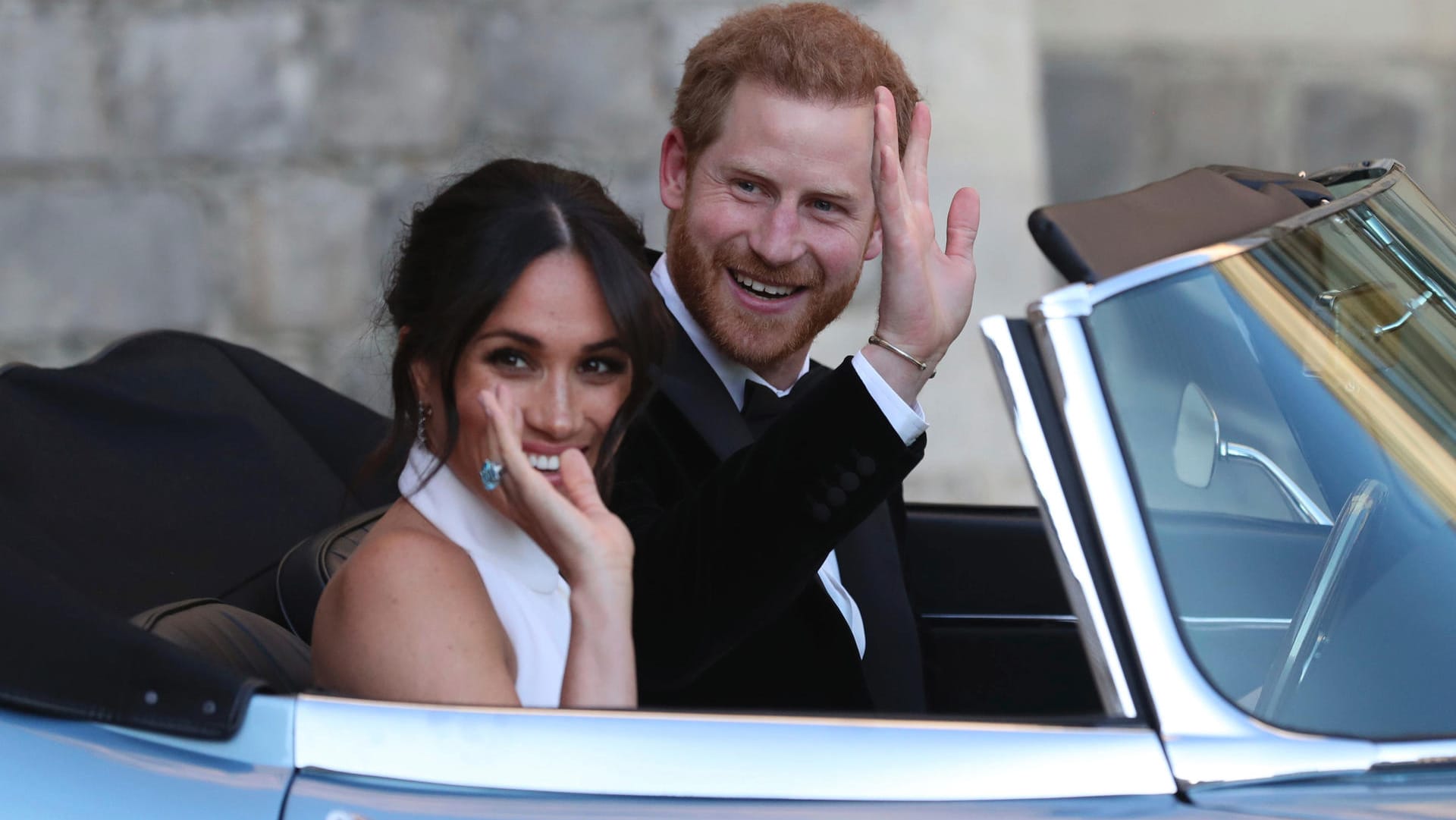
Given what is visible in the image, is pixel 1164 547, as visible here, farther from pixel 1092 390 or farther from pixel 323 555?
pixel 323 555

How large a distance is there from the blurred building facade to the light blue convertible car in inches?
127

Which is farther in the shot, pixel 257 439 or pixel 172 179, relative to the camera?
pixel 172 179

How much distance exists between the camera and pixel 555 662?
1673 mm

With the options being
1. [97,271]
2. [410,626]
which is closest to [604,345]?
[410,626]

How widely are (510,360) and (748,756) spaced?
52cm

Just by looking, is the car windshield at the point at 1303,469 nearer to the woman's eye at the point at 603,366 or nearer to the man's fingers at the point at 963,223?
the man's fingers at the point at 963,223

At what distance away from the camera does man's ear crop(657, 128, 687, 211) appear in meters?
2.42

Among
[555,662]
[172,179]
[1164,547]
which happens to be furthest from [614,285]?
[172,179]

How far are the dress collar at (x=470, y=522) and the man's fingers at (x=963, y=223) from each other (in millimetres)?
598

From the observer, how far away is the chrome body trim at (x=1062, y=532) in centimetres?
140

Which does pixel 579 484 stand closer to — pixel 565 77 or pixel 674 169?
pixel 674 169

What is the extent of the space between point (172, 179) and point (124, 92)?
12.6 inches

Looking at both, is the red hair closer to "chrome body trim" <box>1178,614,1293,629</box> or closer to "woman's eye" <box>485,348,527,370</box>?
"woman's eye" <box>485,348,527,370</box>

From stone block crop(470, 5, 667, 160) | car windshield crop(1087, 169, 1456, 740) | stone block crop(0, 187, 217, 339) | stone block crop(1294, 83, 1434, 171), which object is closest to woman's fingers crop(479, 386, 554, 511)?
car windshield crop(1087, 169, 1456, 740)
